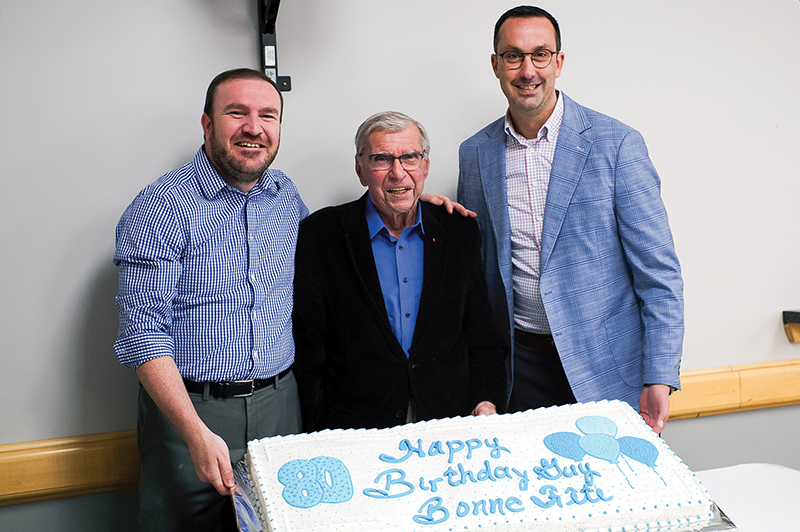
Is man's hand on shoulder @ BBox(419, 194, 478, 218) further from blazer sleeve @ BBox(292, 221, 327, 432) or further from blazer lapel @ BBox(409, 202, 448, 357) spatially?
blazer sleeve @ BBox(292, 221, 327, 432)

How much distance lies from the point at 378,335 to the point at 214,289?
1.47ft

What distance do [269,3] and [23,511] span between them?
1821 millimetres

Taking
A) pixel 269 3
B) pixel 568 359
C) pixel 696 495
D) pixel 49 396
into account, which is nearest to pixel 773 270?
pixel 568 359

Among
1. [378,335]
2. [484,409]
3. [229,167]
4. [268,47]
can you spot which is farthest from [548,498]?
[268,47]

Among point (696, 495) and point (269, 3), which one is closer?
point (696, 495)

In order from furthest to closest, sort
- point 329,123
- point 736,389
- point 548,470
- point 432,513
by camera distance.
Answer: point 736,389 < point 329,123 < point 548,470 < point 432,513

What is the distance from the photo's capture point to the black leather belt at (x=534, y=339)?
1.96 metres

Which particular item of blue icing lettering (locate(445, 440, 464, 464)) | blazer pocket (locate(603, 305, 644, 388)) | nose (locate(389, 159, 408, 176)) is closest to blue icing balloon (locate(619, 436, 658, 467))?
blue icing lettering (locate(445, 440, 464, 464))

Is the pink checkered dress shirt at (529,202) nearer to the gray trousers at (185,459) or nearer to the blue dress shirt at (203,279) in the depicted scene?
the blue dress shirt at (203,279)

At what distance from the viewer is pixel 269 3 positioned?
1.87 meters

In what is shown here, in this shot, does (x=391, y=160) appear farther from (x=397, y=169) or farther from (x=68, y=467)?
(x=68, y=467)

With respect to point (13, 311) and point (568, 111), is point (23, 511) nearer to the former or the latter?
point (13, 311)

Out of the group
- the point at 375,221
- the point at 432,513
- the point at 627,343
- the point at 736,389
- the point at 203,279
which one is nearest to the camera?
the point at 432,513

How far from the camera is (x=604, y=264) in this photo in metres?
1.88
